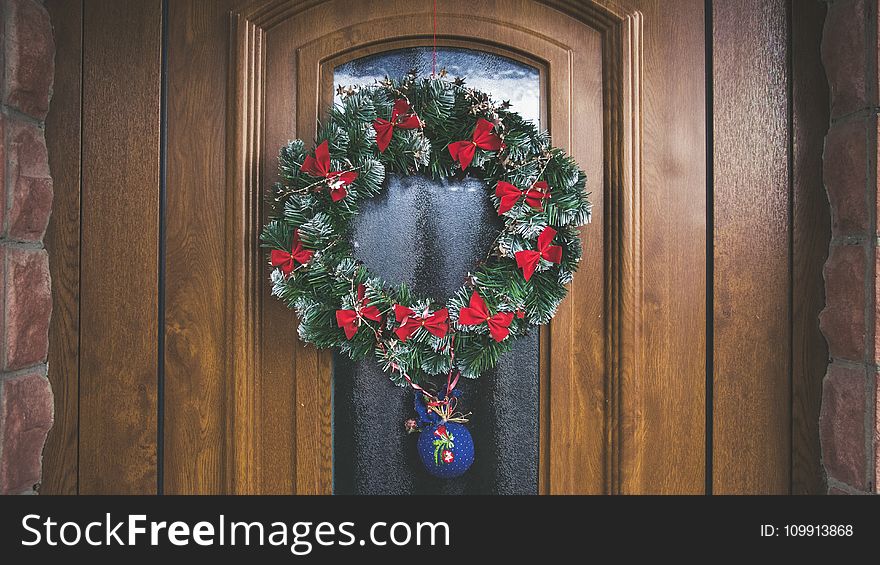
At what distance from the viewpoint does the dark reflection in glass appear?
115cm

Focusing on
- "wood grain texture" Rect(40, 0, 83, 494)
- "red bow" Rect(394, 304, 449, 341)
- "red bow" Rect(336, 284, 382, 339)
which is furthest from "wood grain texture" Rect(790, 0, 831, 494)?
"wood grain texture" Rect(40, 0, 83, 494)

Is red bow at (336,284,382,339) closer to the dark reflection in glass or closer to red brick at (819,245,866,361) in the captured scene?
the dark reflection in glass

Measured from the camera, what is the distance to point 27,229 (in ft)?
3.49

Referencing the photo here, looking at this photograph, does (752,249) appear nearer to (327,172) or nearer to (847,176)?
(847,176)

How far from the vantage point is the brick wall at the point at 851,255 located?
3.23 feet

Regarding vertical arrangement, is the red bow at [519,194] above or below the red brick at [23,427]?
above

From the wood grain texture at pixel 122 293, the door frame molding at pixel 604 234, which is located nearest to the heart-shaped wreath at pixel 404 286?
the door frame molding at pixel 604 234

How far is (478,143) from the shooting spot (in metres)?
1.05

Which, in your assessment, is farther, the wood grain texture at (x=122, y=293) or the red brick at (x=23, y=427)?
the wood grain texture at (x=122, y=293)

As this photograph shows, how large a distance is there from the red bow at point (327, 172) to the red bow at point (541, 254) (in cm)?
34

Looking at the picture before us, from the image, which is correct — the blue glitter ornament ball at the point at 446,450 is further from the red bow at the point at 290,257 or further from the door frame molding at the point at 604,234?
the red bow at the point at 290,257

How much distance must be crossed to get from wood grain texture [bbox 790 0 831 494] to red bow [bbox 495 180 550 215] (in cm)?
52

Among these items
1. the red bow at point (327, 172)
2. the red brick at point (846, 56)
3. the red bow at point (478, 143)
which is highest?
the red brick at point (846, 56)

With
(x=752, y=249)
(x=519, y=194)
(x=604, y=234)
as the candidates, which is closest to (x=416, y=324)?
(x=519, y=194)
